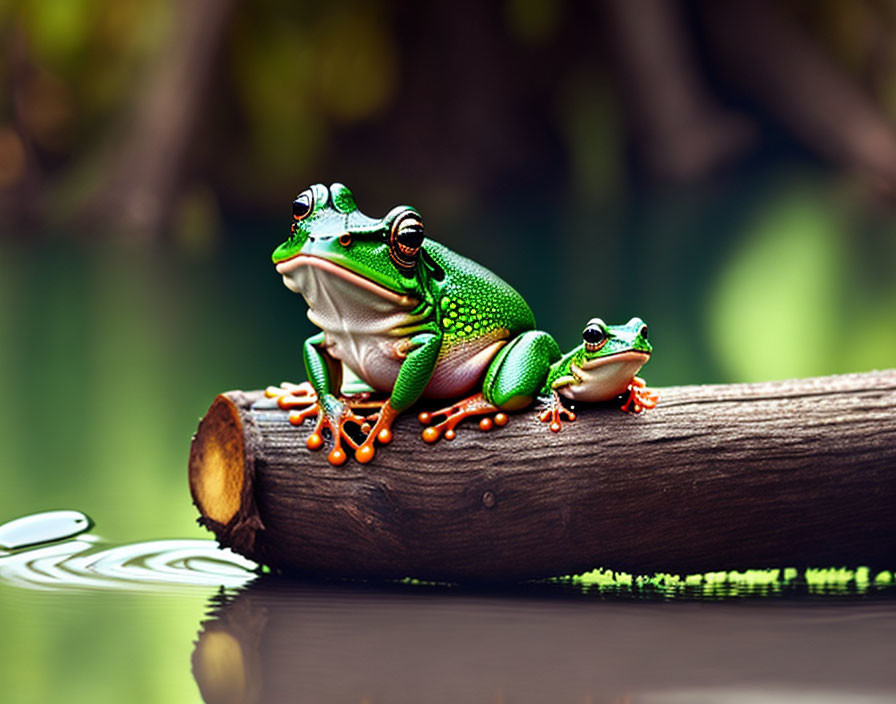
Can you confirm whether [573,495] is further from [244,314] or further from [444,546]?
[244,314]

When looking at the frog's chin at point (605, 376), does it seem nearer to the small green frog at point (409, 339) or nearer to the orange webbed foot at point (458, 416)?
the small green frog at point (409, 339)

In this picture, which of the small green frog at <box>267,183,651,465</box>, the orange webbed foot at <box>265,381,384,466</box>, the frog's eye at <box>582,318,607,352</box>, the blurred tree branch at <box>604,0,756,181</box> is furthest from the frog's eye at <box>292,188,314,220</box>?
the blurred tree branch at <box>604,0,756,181</box>

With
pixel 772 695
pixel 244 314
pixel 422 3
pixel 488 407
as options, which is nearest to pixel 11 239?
pixel 244 314

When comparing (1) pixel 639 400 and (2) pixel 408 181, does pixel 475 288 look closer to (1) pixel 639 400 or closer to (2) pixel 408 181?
(1) pixel 639 400

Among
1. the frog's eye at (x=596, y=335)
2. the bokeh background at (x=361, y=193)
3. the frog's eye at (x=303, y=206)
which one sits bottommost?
the frog's eye at (x=596, y=335)

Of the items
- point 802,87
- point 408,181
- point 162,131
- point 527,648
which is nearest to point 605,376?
point 527,648

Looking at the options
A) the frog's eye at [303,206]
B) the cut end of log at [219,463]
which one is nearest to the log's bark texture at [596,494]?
the cut end of log at [219,463]

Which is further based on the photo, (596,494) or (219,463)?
(219,463)
